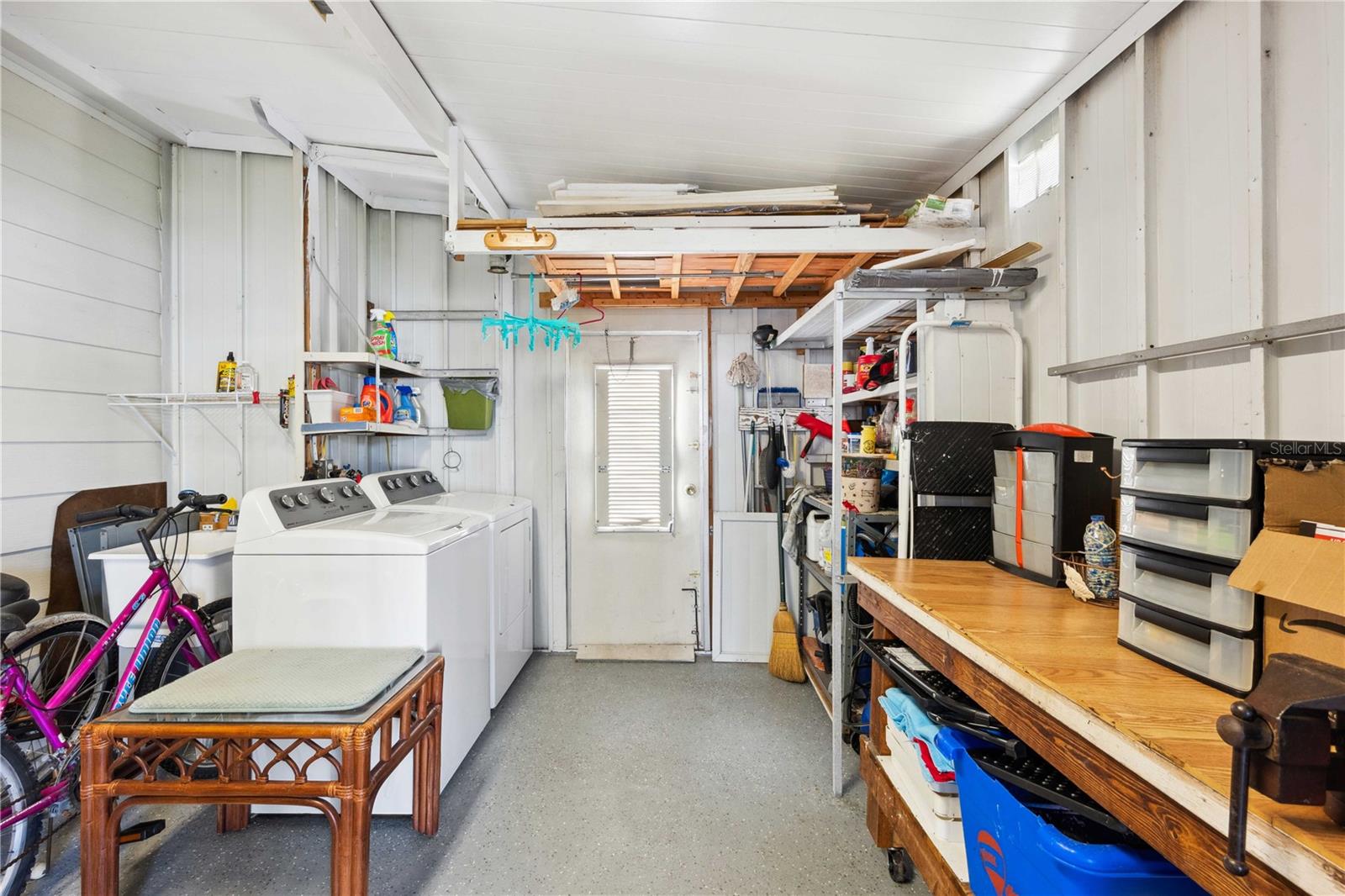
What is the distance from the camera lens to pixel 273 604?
1861 mm

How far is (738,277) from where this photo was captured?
2705mm

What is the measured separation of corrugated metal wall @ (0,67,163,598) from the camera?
6.45 ft

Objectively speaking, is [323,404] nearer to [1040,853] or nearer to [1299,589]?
[1040,853]

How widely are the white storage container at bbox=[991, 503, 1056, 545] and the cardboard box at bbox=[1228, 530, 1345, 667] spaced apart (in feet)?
2.09

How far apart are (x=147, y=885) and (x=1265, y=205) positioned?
3568 millimetres

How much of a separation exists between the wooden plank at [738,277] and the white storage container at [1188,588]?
1.76 m

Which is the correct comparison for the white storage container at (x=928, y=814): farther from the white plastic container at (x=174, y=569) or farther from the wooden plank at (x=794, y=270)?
the white plastic container at (x=174, y=569)

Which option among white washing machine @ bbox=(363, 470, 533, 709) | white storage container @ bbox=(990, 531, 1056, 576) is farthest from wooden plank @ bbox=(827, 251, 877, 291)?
white washing machine @ bbox=(363, 470, 533, 709)

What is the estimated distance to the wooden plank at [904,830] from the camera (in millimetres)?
1239

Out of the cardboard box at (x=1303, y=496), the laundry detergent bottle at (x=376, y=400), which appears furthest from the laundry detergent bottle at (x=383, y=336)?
the cardboard box at (x=1303, y=496)

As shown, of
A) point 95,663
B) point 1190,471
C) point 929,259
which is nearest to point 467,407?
point 95,663

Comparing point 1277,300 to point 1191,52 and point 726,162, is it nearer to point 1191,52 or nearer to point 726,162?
point 1191,52

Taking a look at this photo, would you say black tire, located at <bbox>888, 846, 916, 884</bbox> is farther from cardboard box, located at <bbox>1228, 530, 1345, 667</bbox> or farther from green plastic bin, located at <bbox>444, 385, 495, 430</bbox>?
green plastic bin, located at <bbox>444, 385, 495, 430</bbox>

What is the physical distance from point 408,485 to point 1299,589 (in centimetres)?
318
